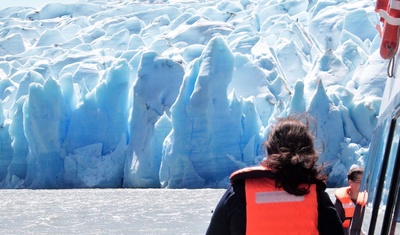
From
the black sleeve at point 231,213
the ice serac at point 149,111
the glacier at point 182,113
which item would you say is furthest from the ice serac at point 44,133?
the black sleeve at point 231,213

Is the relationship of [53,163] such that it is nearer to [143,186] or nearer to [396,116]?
[143,186]

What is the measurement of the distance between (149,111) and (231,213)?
1532cm

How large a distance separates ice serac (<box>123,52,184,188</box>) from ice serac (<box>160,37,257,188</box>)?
0.75 m

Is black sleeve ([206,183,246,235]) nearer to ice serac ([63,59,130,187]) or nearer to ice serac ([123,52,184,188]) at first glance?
ice serac ([123,52,184,188])

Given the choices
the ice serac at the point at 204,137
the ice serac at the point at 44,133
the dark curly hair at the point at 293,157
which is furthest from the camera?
the ice serac at the point at 44,133

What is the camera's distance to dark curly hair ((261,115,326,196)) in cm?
154

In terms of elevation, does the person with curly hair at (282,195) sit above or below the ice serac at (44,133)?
above

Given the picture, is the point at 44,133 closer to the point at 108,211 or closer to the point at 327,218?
the point at 108,211

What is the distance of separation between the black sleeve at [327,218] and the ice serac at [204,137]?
1370 cm

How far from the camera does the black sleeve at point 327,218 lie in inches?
61.7

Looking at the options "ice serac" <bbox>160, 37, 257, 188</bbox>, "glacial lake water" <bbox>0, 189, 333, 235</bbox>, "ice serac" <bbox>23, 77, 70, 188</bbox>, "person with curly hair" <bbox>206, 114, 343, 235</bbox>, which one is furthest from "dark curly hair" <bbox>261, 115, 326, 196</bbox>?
"ice serac" <bbox>23, 77, 70, 188</bbox>

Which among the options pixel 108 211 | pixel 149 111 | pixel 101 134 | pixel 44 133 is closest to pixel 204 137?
pixel 149 111

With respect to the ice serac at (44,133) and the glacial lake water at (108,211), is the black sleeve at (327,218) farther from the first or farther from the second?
the ice serac at (44,133)

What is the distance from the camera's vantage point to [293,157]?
1.53 m
